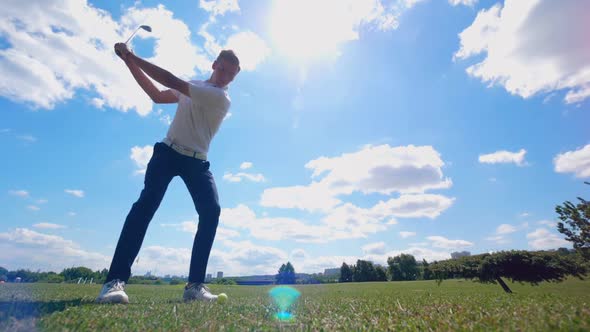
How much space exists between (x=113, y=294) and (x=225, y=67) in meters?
2.79

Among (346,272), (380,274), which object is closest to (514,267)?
(380,274)

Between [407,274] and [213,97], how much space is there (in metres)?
88.5

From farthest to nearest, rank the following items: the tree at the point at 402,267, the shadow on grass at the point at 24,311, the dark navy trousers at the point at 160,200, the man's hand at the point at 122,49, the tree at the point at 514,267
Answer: the tree at the point at 402,267 → the tree at the point at 514,267 → the man's hand at the point at 122,49 → the dark navy trousers at the point at 160,200 → the shadow on grass at the point at 24,311

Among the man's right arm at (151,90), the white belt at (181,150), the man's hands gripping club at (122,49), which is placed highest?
the man's right arm at (151,90)

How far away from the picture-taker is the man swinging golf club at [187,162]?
10.0 feet

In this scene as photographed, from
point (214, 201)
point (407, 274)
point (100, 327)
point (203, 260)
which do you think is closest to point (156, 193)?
point (214, 201)

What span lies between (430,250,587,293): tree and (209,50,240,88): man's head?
6.49m

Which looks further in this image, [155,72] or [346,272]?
[346,272]

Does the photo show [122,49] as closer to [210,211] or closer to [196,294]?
[210,211]

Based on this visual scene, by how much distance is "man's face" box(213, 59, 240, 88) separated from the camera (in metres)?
3.76

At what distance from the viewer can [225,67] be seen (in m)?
3.76

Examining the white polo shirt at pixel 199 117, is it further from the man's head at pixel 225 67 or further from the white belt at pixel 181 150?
the man's head at pixel 225 67

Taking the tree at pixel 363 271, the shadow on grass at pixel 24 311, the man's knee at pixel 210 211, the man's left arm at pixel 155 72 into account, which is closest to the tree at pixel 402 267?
the tree at pixel 363 271

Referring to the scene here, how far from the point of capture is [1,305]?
82.4 inches
